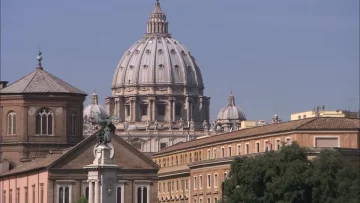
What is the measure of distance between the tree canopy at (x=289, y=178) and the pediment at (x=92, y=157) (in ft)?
85.1

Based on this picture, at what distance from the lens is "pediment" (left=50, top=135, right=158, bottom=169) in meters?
145

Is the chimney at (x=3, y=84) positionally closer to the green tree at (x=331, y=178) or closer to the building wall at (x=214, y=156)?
the building wall at (x=214, y=156)

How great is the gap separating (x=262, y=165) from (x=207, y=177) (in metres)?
37.4

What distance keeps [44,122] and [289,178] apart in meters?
49.2

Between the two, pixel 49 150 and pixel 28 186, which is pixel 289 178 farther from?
pixel 49 150

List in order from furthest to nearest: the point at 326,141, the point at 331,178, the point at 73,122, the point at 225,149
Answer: the point at 73,122, the point at 225,149, the point at 326,141, the point at 331,178

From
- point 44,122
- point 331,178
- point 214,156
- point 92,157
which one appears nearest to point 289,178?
point 331,178

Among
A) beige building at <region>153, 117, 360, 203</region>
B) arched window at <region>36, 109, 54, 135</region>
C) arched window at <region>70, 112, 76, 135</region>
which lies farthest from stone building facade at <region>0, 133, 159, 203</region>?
arched window at <region>70, 112, 76, 135</region>

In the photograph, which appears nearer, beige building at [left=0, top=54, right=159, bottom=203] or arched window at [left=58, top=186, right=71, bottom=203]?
arched window at [left=58, top=186, right=71, bottom=203]

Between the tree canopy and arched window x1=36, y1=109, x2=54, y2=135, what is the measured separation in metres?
38.4

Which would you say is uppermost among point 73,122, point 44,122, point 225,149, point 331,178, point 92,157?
point 73,122

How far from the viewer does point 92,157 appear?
145125mm

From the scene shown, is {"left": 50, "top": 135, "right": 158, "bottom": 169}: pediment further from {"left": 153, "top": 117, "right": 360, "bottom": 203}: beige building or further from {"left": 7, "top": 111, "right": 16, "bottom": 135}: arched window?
{"left": 7, "top": 111, "right": 16, "bottom": 135}: arched window

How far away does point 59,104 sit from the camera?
157750 millimetres
